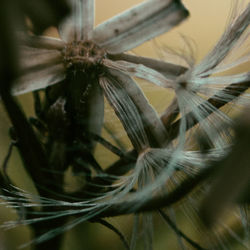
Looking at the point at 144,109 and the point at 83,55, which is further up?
the point at 83,55

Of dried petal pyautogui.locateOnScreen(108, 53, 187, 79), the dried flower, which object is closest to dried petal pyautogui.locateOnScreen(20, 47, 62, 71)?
the dried flower

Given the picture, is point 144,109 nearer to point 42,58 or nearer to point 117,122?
point 117,122

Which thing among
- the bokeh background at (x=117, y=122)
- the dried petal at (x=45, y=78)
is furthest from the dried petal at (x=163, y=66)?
the dried petal at (x=45, y=78)

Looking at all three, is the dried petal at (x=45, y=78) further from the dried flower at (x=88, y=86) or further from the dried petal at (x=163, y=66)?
the dried petal at (x=163, y=66)

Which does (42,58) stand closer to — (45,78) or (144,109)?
(45,78)

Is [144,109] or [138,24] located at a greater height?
[138,24]

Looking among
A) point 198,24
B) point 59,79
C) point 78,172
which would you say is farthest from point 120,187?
point 198,24

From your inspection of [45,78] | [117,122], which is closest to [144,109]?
[117,122]

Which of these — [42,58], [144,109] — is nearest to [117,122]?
[144,109]
